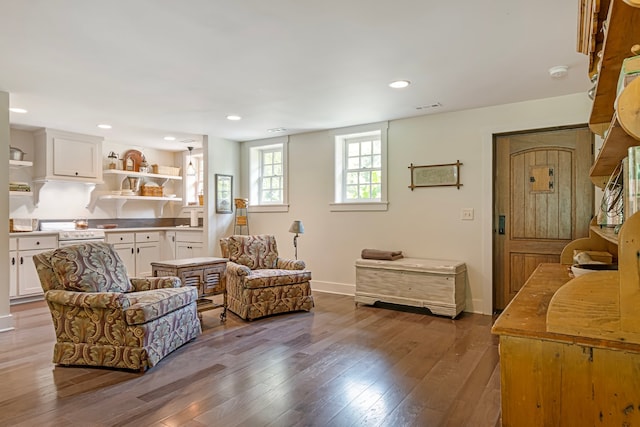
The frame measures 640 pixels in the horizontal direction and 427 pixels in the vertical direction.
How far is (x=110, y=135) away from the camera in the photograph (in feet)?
18.6

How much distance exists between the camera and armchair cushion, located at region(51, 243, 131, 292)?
2848 millimetres

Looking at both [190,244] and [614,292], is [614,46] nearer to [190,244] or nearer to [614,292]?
[614,292]

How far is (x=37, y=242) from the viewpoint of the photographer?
490 cm

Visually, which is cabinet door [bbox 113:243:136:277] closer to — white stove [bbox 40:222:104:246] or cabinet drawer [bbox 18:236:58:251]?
white stove [bbox 40:222:104:246]

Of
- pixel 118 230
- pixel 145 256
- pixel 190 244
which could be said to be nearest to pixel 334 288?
pixel 190 244

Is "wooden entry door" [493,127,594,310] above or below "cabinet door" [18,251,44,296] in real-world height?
above

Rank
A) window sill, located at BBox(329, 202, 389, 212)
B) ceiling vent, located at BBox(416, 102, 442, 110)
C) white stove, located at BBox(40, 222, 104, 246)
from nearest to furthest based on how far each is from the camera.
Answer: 1. ceiling vent, located at BBox(416, 102, 442, 110)
2. window sill, located at BBox(329, 202, 389, 212)
3. white stove, located at BBox(40, 222, 104, 246)

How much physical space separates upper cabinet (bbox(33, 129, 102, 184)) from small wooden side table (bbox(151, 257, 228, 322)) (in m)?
2.70

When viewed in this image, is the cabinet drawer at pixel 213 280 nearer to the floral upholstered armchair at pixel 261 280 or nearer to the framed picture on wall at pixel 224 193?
the floral upholstered armchair at pixel 261 280

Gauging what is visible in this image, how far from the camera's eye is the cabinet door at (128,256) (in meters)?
5.85

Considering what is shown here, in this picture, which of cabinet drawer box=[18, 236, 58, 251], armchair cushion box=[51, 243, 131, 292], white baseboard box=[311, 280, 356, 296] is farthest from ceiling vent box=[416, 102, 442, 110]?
cabinet drawer box=[18, 236, 58, 251]

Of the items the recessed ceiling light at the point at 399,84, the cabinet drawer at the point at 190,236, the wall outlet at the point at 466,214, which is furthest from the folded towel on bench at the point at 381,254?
the cabinet drawer at the point at 190,236

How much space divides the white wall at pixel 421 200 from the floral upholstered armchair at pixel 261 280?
0.99 meters

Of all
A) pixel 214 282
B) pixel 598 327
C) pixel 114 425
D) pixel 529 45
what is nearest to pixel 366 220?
pixel 214 282
